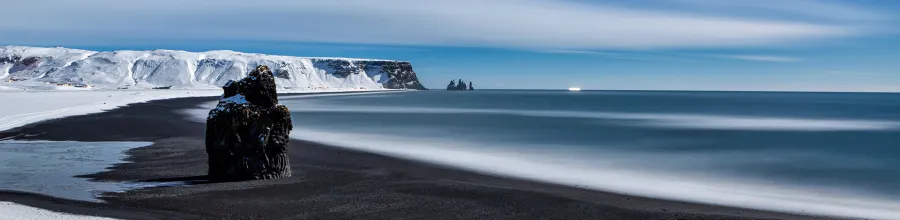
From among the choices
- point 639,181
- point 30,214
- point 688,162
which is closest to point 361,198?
point 30,214

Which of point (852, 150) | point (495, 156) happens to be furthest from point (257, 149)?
point (852, 150)

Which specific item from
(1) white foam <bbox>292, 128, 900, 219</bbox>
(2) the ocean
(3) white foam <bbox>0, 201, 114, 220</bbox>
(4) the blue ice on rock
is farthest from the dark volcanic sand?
(2) the ocean

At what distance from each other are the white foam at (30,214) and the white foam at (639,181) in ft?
30.3

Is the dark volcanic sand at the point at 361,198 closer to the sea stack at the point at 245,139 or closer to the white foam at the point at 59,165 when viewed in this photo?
the sea stack at the point at 245,139

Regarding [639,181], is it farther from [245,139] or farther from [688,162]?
[245,139]

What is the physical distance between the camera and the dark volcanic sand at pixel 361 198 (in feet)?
34.7

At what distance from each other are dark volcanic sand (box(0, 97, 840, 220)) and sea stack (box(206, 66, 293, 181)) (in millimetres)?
416

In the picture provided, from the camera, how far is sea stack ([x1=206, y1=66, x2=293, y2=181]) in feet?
44.8

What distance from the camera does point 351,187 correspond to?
43.3 ft

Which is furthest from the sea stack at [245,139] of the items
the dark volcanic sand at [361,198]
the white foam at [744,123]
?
the white foam at [744,123]

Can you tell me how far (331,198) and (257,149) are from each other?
8.82 ft

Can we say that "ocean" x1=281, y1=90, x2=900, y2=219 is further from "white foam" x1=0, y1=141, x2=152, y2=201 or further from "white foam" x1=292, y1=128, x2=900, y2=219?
"white foam" x1=0, y1=141, x2=152, y2=201

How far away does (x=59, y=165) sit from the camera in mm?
15930

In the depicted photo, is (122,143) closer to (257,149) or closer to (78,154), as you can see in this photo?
(78,154)
